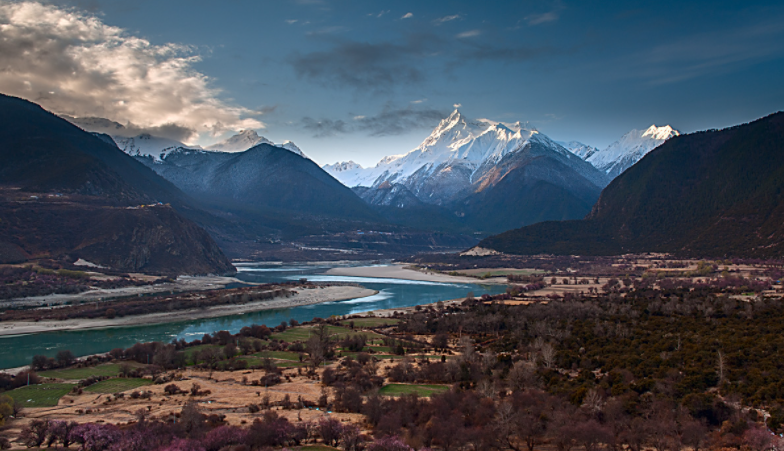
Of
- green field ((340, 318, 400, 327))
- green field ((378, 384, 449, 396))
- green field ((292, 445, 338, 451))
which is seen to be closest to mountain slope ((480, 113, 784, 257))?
green field ((340, 318, 400, 327))

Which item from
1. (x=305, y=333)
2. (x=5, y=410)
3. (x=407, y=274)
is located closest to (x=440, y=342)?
(x=305, y=333)

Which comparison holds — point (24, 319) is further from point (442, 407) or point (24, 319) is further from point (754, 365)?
point (754, 365)

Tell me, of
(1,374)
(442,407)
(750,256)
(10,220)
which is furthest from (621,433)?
(10,220)

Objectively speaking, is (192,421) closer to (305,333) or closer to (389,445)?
(389,445)

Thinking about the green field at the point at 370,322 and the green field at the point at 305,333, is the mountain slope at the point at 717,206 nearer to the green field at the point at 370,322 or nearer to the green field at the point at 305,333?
the green field at the point at 370,322

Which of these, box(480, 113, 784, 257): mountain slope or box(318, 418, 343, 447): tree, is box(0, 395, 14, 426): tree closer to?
box(318, 418, 343, 447): tree

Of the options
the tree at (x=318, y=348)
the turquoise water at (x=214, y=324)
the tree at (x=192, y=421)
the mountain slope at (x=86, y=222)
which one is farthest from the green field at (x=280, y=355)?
the mountain slope at (x=86, y=222)
